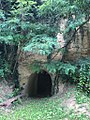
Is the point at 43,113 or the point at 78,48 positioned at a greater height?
the point at 78,48

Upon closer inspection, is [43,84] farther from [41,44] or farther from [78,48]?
[41,44]

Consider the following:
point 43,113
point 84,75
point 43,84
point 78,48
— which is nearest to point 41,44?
point 84,75

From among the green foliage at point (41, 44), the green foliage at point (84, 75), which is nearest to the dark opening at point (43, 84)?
the green foliage at point (84, 75)

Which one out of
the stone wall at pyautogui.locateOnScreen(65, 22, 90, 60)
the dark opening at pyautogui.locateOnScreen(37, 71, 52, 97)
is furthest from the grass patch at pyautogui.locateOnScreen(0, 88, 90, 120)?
the dark opening at pyautogui.locateOnScreen(37, 71, 52, 97)

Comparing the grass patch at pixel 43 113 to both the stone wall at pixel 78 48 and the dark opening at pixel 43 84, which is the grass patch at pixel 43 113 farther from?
the dark opening at pixel 43 84

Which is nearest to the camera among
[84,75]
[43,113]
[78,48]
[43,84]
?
[43,113]

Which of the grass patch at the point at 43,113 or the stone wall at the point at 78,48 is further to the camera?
the stone wall at the point at 78,48

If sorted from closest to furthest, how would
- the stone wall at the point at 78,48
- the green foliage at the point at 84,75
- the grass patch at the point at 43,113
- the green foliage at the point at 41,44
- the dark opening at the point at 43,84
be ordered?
1. the grass patch at the point at 43,113
2. the green foliage at the point at 41,44
3. the green foliage at the point at 84,75
4. the stone wall at the point at 78,48
5. the dark opening at the point at 43,84

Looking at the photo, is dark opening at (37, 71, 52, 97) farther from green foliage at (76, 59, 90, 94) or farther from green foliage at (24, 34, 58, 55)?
green foliage at (24, 34, 58, 55)

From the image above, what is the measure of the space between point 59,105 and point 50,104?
0.41 metres

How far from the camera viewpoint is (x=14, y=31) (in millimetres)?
8312

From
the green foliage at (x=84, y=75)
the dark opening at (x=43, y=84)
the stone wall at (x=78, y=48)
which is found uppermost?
the stone wall at (x=78, y=48)

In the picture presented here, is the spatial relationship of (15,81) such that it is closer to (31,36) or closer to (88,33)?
(31,36)

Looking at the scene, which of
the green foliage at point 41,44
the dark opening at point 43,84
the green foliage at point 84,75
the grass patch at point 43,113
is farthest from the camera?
the dark opening at point 43,84
